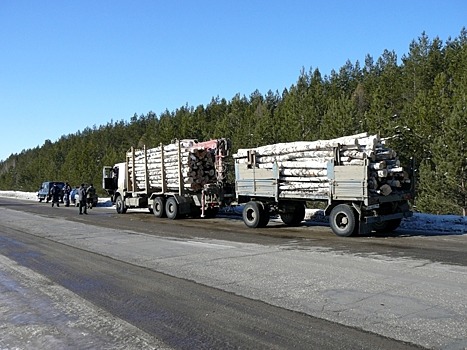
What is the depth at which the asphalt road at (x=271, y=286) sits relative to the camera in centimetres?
522

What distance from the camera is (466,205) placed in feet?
117

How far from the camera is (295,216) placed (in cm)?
1745

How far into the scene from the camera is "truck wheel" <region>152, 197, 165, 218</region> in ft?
75.6

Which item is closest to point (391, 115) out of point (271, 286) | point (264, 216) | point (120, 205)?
point (120, 205)

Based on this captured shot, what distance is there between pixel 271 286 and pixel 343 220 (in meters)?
7.03

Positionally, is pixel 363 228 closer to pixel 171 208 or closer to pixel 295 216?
pixel 295 216

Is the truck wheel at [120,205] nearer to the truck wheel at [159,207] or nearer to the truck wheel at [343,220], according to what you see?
the truck wheel at [159,207]

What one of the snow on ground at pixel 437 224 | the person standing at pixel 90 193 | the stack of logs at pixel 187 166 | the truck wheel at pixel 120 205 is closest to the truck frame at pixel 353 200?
the snow on ground at pixel 437 224

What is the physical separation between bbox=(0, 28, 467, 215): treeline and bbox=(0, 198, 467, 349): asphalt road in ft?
81.0

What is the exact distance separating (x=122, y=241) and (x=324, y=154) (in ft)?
21.1

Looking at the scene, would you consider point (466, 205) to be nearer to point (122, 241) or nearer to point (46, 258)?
point (122, 241)

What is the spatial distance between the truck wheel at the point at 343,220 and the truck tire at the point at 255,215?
318 cm

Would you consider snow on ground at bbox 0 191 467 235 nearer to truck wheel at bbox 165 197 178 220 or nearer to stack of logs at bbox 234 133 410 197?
stack of logs at bbox 234 133 410 197

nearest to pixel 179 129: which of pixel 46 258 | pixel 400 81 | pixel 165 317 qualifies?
pixel 400 81
